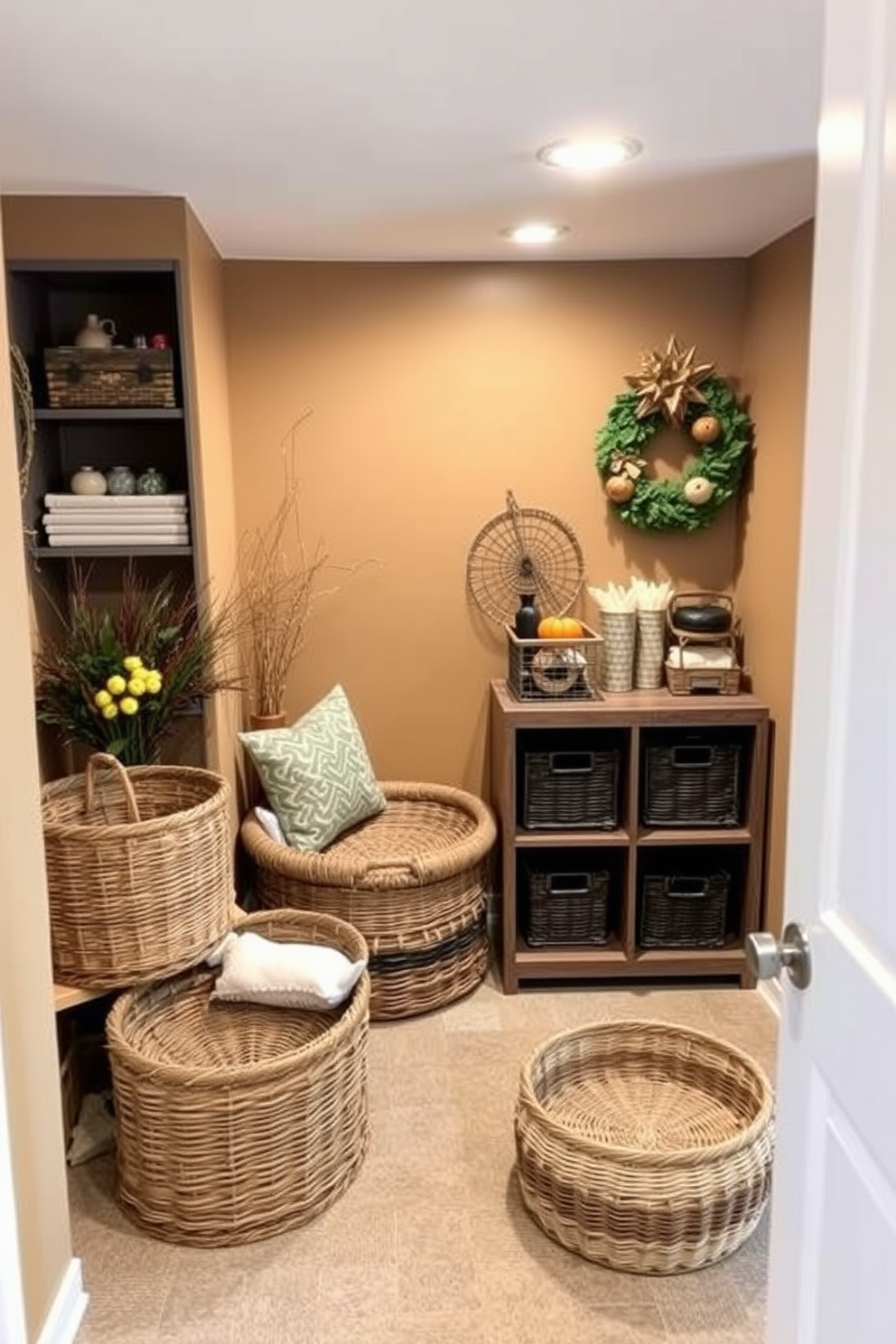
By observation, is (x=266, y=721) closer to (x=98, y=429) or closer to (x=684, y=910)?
(x=98, y=429)

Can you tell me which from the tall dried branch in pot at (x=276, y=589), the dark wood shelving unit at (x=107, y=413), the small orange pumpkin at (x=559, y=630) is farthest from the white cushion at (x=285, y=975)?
the dark wood shelving unit at (x=107, y=413)

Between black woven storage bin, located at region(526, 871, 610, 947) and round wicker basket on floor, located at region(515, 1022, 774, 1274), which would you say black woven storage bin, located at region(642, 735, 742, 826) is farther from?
round wicker basket on floor, located at region(515, 1022, 774, 1274)

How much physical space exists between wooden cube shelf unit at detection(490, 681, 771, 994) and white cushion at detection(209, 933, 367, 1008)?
85 cm

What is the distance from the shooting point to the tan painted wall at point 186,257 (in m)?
2.57

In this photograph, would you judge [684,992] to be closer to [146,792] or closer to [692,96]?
[146,792]

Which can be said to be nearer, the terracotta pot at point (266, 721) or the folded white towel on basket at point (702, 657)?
the folded white towel on basket at point (702, 657)

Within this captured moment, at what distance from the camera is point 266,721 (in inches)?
131

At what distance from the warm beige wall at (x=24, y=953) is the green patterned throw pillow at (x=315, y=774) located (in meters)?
1.19

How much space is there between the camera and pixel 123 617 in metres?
2.49

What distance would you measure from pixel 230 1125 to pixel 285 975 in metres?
0.34

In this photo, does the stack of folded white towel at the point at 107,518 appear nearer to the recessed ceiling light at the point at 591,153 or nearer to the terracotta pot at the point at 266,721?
the terracotta pot at the point at 266,721

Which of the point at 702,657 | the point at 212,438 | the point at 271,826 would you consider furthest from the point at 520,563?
the point at 271,826

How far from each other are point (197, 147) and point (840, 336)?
163 centimetres

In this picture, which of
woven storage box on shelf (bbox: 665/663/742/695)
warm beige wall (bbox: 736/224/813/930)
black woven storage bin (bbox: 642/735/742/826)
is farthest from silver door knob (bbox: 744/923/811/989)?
woven storage box on shelf (bbox: 665/663/742/695)
